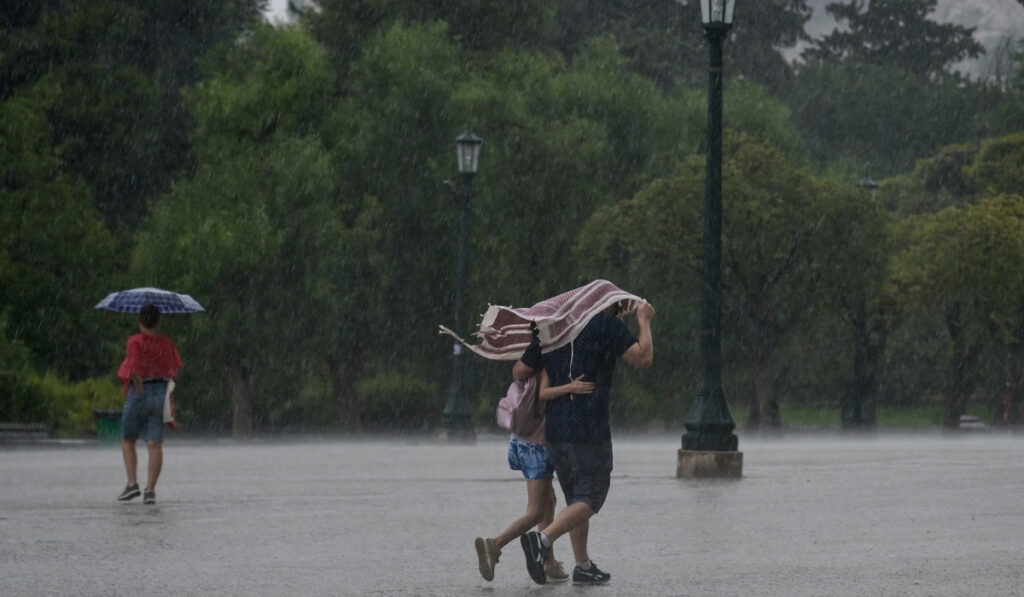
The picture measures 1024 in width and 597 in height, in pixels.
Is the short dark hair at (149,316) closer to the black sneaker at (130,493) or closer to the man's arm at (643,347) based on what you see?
the black sneaker at (130,493)

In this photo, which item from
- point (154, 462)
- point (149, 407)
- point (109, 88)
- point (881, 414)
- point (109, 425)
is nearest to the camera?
point (149, 407)

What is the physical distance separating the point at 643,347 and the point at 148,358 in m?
7.15

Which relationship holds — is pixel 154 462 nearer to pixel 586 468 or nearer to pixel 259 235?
pixel 586 468

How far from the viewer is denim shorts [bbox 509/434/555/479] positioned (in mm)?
10500

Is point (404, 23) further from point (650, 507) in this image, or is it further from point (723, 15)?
point (650, 507)

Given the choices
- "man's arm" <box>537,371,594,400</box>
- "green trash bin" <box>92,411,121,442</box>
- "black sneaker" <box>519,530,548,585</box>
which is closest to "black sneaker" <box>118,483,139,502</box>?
"man's arm" <box>537,371,594,400</box>

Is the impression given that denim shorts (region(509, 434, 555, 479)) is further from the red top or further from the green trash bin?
Result: the green trash bin

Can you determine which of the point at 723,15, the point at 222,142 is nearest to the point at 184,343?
the point at 222,142

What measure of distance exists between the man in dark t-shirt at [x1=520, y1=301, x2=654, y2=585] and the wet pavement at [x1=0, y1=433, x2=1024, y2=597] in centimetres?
45

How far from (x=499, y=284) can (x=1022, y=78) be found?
4027 centimetres

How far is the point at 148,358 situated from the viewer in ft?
53.3

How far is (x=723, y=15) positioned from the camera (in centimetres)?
2164

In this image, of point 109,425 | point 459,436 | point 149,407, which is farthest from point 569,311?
point 459,436

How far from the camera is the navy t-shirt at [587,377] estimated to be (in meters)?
10.3
